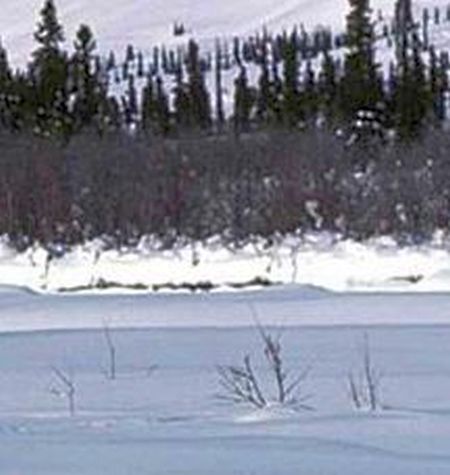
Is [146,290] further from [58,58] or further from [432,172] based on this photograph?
[58,58]

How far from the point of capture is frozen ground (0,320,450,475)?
519cm

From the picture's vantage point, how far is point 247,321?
13.6m

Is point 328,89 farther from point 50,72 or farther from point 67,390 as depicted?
point 67,390

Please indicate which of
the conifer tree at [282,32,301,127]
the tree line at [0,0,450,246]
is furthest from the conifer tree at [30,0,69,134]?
the tree line at [0,0,450,246]

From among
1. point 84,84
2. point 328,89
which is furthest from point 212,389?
point 328,89

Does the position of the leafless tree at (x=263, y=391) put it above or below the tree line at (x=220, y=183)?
above

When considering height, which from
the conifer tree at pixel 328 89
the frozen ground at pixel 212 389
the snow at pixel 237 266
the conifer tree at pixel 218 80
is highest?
the frozen ground at pixel 212 389

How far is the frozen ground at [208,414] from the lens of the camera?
519cm

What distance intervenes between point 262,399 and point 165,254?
15.9 m

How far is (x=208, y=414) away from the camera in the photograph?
6.82m

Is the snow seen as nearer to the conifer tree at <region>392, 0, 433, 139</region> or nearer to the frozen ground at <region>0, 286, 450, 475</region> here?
the frozen ground at <region>0, 286, 450, 475</region>

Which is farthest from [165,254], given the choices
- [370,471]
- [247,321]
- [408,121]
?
[408,121]

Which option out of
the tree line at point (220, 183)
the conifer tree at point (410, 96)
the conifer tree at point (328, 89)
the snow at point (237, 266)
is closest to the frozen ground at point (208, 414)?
the snow at point (237, 266)

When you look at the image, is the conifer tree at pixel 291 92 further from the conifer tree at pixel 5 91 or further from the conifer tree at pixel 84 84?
the conifer tree at pixel 5 91
